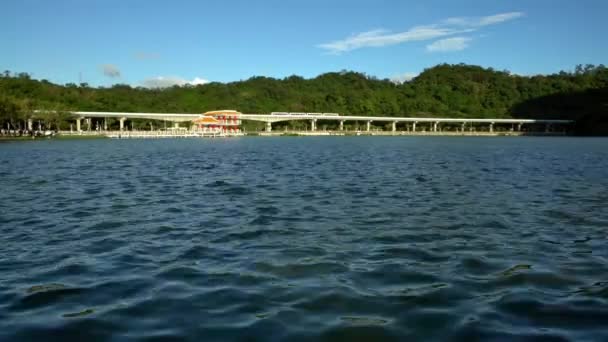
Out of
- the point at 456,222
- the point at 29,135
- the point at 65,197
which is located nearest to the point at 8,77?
the point at 29,135

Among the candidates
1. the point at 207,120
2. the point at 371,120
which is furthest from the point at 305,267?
the point at 371,120

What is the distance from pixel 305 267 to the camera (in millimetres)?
8227

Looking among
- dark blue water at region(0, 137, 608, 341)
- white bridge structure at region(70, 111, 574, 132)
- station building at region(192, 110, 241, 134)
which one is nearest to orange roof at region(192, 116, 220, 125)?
station building at region(192, 110, 241, 134)

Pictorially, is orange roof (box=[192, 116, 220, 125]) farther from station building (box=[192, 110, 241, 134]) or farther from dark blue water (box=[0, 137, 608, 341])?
dark blue water (box=[0, 137, 608, 341])

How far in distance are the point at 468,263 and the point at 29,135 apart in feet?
328

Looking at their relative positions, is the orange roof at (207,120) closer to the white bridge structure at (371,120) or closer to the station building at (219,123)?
the station building at (219,123)

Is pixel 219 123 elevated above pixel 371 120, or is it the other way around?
pixel 371 120

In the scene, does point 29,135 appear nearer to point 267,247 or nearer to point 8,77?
point 8,77

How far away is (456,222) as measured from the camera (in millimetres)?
12094

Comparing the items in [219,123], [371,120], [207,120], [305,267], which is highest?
[371,120]

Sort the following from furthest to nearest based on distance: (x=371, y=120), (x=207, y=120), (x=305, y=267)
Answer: (x=371, y=120)
(x=207, y=120)
(x=305, y=267)

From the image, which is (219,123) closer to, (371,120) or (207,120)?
(207,120)

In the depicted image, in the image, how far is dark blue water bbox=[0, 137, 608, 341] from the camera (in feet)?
19.5

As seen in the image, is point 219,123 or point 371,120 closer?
point 219,123
